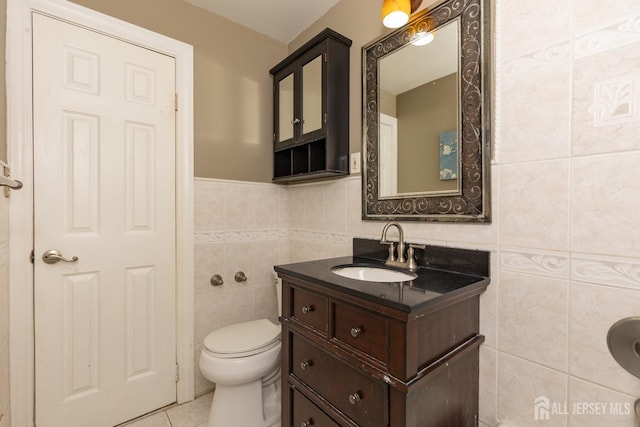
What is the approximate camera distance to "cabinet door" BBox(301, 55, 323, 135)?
1.59m

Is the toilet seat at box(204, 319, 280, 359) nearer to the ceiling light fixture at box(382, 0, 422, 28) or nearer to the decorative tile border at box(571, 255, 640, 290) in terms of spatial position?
the decorative tile border at box(571, 255, 640, 290)

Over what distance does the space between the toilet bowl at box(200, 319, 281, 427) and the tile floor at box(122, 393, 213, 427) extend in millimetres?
212

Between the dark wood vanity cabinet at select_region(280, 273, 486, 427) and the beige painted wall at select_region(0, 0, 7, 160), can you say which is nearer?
the dark wood vanity cabinet at select_region(280, 273, 486, 427)

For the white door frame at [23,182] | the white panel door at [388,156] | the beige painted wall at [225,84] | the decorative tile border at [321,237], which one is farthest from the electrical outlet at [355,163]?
the white door frame at [23,182]

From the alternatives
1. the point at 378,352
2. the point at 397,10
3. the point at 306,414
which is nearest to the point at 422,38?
the point at 397,10

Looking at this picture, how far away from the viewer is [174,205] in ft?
5.50

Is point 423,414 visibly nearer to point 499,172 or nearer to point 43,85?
point 499,172

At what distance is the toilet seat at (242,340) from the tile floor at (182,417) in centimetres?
48

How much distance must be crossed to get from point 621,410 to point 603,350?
157 millimetres

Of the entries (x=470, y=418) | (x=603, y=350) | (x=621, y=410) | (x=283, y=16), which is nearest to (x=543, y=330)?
(x=603, y=350)

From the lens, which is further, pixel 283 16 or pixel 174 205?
pixel 283 16

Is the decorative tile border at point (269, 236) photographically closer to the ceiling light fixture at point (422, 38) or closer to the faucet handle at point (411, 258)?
the faucet handle at point (411, 258)

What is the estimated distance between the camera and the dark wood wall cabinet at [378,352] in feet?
2.53

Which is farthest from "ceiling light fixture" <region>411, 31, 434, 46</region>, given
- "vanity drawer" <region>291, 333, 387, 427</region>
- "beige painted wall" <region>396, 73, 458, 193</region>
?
"vanity drawer" <region>291, 333, 387, 427</region>
